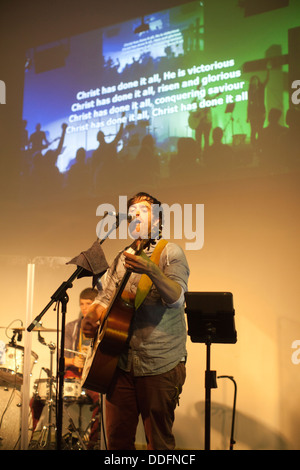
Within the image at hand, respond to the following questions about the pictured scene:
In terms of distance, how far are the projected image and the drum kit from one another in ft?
5.46

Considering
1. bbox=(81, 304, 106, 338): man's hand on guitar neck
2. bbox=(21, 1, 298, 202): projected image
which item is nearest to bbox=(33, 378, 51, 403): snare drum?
bbox=(81, 304, 106, 338): man's hand on guitar neck

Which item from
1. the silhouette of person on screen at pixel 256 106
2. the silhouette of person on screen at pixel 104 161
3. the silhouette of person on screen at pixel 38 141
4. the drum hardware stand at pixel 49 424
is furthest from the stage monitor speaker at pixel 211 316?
the silhouette of person on screen at pixel 38 141

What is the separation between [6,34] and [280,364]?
4.47m

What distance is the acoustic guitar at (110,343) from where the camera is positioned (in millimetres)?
2199

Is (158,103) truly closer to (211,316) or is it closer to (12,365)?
(211,316)

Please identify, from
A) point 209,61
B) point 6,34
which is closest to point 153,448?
point 209,61

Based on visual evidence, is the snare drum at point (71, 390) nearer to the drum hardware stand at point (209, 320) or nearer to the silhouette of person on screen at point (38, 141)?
the drum hardware stand at point (209, 320)

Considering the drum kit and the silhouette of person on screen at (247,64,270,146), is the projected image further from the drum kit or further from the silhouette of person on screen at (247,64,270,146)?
the drum kit

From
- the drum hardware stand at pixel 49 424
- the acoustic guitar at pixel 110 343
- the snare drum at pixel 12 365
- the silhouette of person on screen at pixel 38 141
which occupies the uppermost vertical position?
the silhouette of person on screen at pixel 38 141

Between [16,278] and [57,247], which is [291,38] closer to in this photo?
[57,247]

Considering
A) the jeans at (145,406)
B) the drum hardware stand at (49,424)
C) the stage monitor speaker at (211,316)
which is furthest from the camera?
the drum hardware stand at (49,424)

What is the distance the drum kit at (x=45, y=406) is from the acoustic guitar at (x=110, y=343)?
145 cm

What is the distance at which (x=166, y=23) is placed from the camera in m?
4.18

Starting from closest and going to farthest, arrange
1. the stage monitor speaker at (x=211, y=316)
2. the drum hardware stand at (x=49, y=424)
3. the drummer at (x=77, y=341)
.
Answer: the stage monitor speaker at (x=211, y=316) → the drum hardware stand at (x=49, y=424) → the drummer at (x=77, y=341)
